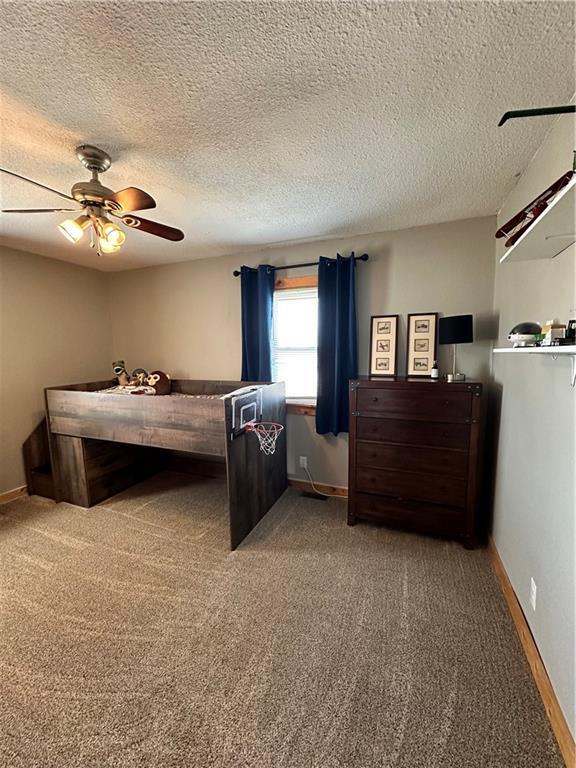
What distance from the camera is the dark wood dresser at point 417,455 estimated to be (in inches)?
87.2

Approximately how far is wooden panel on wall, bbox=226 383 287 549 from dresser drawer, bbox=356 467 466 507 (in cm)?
83

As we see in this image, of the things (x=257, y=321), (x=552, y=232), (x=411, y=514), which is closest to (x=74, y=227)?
(x=257, y=321)

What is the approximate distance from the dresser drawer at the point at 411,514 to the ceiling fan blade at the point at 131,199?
2.42 m

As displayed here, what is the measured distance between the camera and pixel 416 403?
230 cm

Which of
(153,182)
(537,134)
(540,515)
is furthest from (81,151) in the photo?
→ (540,515)

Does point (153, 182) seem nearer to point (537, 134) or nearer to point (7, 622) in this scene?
point (537, 134)

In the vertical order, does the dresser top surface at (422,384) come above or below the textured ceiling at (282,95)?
below

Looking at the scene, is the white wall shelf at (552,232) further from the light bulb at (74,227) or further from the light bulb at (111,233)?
the light bulb at (74,227)

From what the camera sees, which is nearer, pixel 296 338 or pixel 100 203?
pixel 100 203

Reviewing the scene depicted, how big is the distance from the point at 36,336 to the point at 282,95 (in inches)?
133

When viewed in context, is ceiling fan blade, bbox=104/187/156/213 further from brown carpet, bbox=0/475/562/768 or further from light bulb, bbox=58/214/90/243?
brown carpet, bbox=0/475/562/768

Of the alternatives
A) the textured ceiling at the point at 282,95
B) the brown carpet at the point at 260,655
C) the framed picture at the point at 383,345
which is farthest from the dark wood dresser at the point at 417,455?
the textured ceiling at the point at 282,95

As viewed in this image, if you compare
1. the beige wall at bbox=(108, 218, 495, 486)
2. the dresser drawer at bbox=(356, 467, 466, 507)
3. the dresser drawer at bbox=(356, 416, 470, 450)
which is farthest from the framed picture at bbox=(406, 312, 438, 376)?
the dresser drawer at bbox=(356, 467, 466, 507)

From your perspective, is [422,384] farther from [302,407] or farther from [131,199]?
[131,199]
